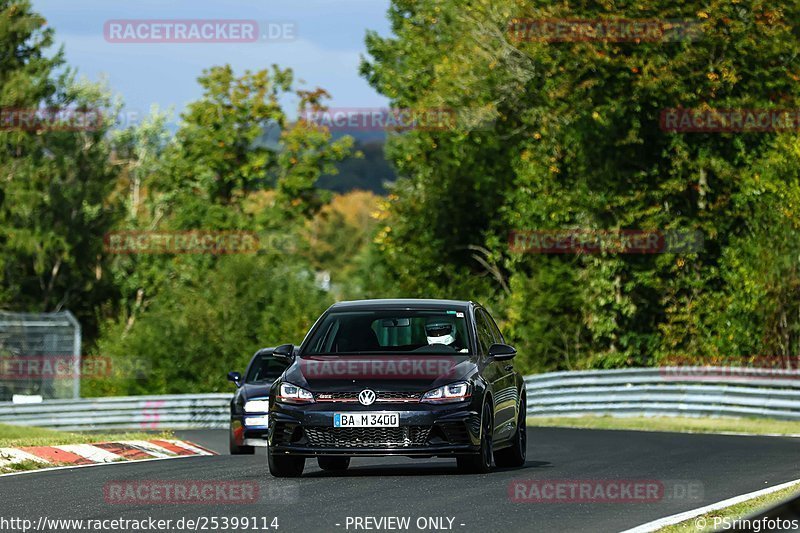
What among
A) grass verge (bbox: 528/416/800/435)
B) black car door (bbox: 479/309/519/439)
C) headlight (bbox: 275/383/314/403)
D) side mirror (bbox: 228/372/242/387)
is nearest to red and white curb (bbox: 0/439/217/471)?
side mirror (bbox: 228/372/242/387)

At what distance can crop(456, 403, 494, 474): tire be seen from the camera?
46.9 feet

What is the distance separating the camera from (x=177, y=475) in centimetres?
1482

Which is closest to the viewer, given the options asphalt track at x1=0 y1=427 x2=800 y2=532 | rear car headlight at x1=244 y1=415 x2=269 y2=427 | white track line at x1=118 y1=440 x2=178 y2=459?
asphalt track at x1=0 y1=427 x2=800 y2=532

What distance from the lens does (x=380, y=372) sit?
14141 mm

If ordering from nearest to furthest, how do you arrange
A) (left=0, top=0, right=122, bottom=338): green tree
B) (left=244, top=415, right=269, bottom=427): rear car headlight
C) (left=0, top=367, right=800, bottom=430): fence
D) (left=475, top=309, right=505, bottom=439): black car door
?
(left=475, top=309, right=505, bottom=439): black car door
(left=244, top=415, right=269, bottom=427): rear car headlight
(left=0, top=367, right=800, bottom=430): fence
(left=0, top=0, right=122, bottom=338): green tree

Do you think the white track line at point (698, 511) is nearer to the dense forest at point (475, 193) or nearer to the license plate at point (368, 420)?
the license plate at point (368, 420)

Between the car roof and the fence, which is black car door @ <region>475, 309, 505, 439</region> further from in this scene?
the fence

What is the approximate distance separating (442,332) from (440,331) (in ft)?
0.08

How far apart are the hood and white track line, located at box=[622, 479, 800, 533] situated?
2895mm

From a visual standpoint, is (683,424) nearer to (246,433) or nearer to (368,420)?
(246,433)

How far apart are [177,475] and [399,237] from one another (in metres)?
40.1

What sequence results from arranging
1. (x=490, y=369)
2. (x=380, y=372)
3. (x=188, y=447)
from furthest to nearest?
1. (x=188, y=447)
2. (x=490, y=369)
3. (x=380, y=372)

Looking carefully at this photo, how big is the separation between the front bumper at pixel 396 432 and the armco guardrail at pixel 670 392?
50.0 feet

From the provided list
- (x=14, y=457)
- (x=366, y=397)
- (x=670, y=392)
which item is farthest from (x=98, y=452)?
(x=670, y=392)
